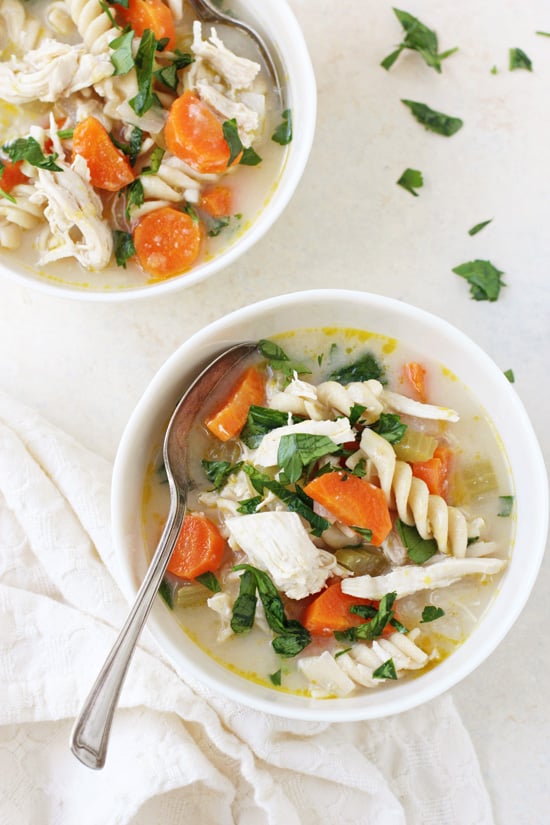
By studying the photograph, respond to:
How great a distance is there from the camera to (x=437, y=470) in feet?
9.75

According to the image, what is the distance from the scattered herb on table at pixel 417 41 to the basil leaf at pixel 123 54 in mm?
1025

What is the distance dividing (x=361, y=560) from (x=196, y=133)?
1.57 metres

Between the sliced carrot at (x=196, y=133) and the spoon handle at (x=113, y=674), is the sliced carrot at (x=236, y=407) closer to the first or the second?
the spoon handle at (x=113, y=674)

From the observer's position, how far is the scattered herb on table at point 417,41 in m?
3.52

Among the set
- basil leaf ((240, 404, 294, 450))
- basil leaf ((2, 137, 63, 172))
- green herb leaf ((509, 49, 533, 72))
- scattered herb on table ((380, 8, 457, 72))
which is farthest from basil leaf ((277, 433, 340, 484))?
green herb leaf ((509, 49, 533, 72))

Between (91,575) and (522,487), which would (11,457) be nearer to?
(91,575)

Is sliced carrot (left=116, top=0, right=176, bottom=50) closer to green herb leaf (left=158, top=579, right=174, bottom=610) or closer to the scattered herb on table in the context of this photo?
the scattered herb on table

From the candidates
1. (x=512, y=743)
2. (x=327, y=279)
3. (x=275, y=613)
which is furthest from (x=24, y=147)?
(x=512, y=743)

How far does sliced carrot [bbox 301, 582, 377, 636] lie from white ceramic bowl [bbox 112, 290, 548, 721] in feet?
0.80

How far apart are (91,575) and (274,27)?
209 cm

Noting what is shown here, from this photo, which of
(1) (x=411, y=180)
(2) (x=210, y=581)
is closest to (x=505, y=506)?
(2) (x=210, y=581)

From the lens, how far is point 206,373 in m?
2.97

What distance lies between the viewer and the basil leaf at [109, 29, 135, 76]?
3.13m

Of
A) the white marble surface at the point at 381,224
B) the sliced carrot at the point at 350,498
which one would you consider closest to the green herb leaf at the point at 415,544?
the sliced carrot at the point at 350,498
